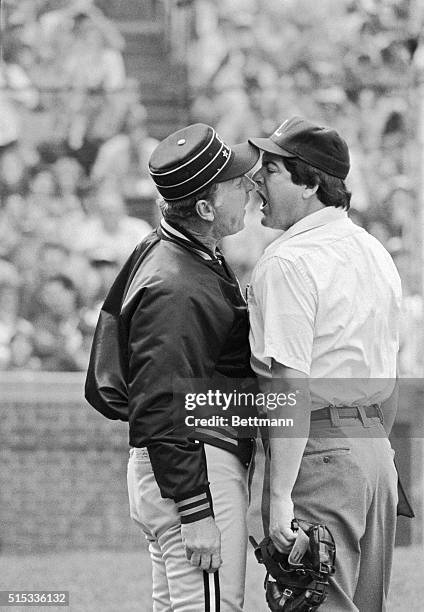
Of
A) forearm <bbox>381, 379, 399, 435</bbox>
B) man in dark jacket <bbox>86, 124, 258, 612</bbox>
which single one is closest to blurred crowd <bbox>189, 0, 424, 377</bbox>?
forearm <bbox>381, 379, 399, 435</bbox>

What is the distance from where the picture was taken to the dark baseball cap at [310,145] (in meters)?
3.36

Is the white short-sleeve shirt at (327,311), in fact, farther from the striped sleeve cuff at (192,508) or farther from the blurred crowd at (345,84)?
the blurred crowd at (345,84)

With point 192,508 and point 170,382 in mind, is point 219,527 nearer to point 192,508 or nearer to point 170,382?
point 192,508

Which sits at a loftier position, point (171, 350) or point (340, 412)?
point (171, 350)

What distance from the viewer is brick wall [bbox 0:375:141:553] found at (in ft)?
28.1

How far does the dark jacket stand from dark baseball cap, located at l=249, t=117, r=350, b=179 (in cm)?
36

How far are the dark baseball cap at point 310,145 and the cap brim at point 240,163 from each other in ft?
0.11

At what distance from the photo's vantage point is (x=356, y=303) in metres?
3.29

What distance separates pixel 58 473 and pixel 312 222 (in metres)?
5.54

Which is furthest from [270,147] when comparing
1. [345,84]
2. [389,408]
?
[345,84]

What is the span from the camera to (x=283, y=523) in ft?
10.4

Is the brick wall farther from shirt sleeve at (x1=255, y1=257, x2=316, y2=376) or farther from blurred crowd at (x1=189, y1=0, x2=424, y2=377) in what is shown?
shirt sleeve at (x1=255, y1=257, x2=316, y2=376)

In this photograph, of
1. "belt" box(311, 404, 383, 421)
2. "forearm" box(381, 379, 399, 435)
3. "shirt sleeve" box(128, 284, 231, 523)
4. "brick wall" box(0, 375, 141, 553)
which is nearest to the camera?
Answer: "shirt sleeve" box(128, 284, 231, 523)

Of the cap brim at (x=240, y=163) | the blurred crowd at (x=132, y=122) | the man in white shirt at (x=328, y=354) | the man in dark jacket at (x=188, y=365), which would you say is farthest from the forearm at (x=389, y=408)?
the blurred crowd at (x=132, y=122)
